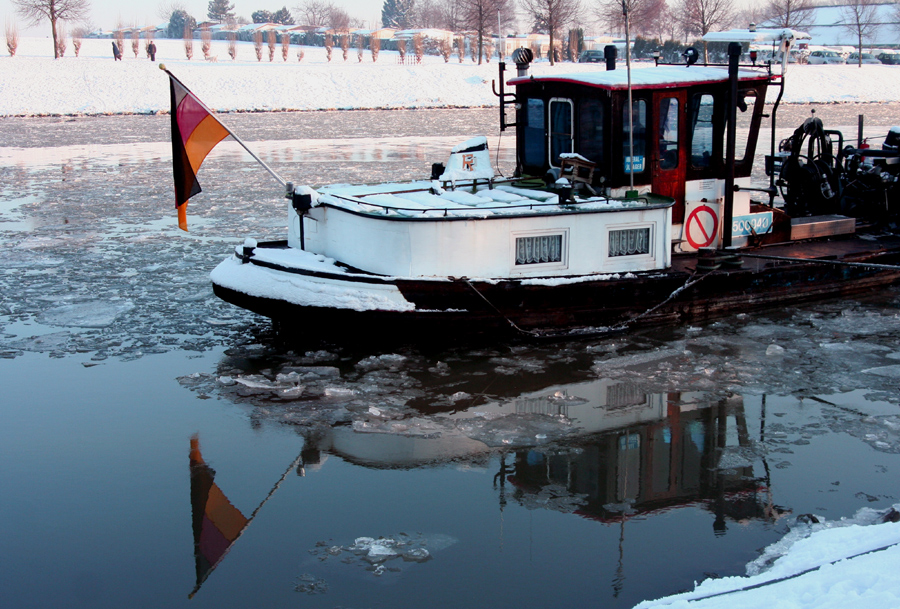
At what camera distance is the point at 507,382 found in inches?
317

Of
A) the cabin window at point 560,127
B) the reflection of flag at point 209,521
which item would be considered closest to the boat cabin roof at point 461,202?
the cabin window at point 560,127

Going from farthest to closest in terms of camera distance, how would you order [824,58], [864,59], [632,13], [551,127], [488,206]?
[864,59] < [824,58] < [632,13] < [551,127] < [488,206]

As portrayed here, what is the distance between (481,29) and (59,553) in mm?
53856

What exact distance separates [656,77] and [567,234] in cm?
201

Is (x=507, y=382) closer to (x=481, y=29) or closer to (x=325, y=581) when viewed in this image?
(x=325, y=581)

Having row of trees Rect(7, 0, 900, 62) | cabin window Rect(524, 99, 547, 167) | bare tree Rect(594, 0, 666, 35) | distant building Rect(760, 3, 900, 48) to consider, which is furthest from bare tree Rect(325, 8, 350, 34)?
cabin window Rect(524, 99, 547, 167)

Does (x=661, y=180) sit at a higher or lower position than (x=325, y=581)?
higher

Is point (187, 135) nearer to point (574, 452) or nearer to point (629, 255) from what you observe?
point (629, 255)

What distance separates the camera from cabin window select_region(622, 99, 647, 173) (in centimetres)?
938

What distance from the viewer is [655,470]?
6371mm

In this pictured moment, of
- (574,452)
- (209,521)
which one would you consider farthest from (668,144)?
(209,521)

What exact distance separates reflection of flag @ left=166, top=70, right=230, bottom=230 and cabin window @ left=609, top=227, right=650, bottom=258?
3.92 m

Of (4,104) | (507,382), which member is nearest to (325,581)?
(507,382)

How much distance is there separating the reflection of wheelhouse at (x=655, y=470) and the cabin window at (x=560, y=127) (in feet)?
12.7
